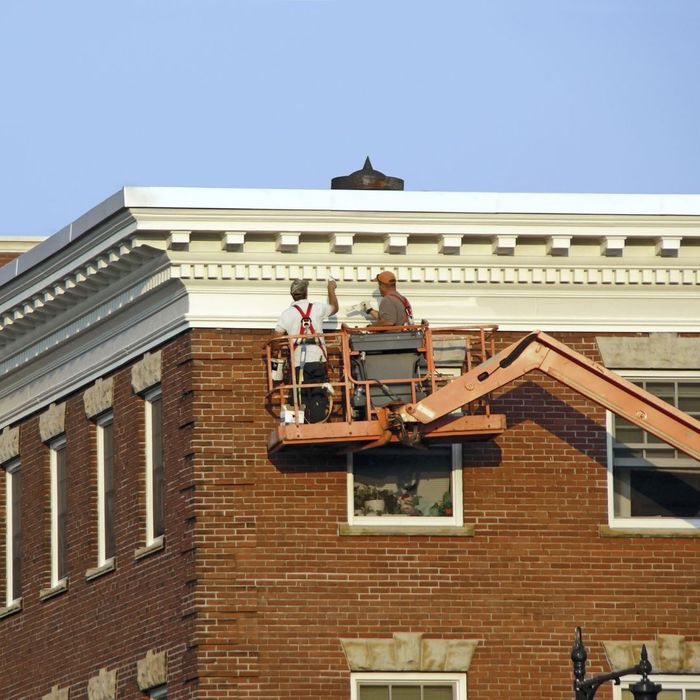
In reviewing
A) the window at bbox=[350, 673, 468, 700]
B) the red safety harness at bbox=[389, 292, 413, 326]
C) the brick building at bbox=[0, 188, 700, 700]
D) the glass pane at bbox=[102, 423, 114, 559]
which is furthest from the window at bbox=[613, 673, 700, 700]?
the glass pane at bbox=[102, 423, 114, 559]

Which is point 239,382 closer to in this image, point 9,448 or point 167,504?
point 167,504

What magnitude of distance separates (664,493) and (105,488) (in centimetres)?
770

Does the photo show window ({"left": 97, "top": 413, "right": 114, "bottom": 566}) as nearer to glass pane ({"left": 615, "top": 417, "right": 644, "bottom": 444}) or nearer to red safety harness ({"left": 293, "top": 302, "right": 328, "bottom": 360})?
red safety harness ({"left": 293, "top": 302, "right": 328, "bottom": 360})

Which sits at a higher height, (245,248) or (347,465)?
(245,248)

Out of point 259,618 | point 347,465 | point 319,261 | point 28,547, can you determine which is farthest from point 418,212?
point 28,547

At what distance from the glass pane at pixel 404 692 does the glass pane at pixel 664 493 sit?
3.65 meters

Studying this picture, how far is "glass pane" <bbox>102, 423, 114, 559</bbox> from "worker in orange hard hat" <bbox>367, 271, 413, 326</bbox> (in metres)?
5.08

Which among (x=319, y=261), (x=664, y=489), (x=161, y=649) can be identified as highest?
(x=319, y=261)

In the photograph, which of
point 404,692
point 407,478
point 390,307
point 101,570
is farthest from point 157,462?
point 404,692

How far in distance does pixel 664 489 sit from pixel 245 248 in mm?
6174

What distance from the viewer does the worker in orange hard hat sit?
29594 millimetres

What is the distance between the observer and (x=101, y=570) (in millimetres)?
32781

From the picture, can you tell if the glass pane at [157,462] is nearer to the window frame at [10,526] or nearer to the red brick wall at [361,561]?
the red brick wall at [361,561]

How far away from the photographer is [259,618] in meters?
29.8
